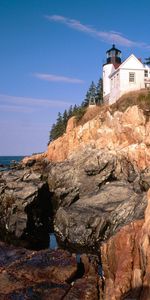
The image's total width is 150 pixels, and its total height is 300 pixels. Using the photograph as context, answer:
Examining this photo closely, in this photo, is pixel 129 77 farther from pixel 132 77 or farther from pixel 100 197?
pixel 100 197

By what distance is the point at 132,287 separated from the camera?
16.1 metres

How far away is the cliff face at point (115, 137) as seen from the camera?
53.8 metres

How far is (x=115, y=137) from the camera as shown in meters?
57.0

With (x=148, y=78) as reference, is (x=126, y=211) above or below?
below

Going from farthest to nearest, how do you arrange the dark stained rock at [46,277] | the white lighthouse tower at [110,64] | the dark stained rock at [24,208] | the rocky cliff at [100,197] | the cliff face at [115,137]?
1. the white lighthouse tower at [110,64]
2. the cliff face at [115,137]
3. the dark stained rock at [24,208]
4. the dark stained rock at [46,277]
5. the rocky cliff at [100,197]

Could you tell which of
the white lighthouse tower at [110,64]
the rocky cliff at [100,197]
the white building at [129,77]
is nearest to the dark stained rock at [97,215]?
the rocky cliff at [100,197]

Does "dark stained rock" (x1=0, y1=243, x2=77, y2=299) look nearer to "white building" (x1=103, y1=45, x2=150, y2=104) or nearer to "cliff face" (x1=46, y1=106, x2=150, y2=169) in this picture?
"cliff face" (x1=46, y1=106, x2=150, y2=169)

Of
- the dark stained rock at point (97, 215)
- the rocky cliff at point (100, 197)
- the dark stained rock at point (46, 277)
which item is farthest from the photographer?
the dark stained rock at point (97, 215)

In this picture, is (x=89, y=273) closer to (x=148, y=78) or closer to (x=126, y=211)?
(x=126, y=211)

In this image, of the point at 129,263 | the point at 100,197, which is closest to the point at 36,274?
the point at 129,263

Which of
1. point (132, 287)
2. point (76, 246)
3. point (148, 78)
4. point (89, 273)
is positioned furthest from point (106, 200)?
point (148, 78)

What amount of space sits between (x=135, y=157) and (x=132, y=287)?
125 ft

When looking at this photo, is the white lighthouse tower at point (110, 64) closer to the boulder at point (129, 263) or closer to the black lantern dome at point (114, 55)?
the black lantern dome at point (114, 55)

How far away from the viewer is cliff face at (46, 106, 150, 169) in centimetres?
5384
